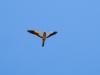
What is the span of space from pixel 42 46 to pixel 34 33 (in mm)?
3316

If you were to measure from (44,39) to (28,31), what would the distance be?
149 inches

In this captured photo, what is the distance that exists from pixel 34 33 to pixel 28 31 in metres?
1.51

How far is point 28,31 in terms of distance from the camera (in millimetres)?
110062

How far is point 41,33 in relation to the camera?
111 m

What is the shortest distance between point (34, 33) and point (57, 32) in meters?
5.06

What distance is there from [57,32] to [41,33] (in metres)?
3.57

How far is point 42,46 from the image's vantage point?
111 metres

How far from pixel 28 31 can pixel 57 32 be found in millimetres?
6158

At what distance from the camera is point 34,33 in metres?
111

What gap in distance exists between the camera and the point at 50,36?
109562 mm

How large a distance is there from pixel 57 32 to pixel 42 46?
188 inches

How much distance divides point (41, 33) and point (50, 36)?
228cm

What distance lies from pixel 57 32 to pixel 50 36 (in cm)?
170
